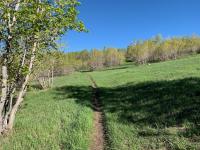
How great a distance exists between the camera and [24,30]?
17891 mm

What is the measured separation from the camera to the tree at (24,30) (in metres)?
17.7

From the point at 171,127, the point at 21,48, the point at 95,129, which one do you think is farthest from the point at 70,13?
the point at 171,127

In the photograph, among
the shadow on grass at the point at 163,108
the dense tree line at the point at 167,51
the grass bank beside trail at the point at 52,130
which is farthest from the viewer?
the dense tree line at the point at 167,51

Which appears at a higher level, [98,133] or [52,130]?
[52,130]

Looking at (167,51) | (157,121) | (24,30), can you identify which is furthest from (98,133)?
(167,51)

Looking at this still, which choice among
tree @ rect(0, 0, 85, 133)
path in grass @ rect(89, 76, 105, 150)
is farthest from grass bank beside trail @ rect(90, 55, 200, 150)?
tree @ rect(0, 0, 85, 133)

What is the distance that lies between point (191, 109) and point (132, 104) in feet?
20.7

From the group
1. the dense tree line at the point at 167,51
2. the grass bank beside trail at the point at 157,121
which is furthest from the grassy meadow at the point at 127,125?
the dense tree line at the point at 167,51

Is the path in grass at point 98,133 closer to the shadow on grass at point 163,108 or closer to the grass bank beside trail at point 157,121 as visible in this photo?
the grass bank beside trail at point 157,121

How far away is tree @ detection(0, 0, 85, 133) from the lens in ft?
58.1

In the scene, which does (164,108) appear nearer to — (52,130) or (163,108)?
(163,108)

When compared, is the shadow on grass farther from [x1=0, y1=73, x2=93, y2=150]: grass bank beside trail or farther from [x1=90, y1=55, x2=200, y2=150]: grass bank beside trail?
[x1=0, y1=73, x2=93, y2=150]: grass bank beside trail

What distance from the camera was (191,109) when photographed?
2009 centimetres

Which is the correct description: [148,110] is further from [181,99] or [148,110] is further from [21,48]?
[21,48]
